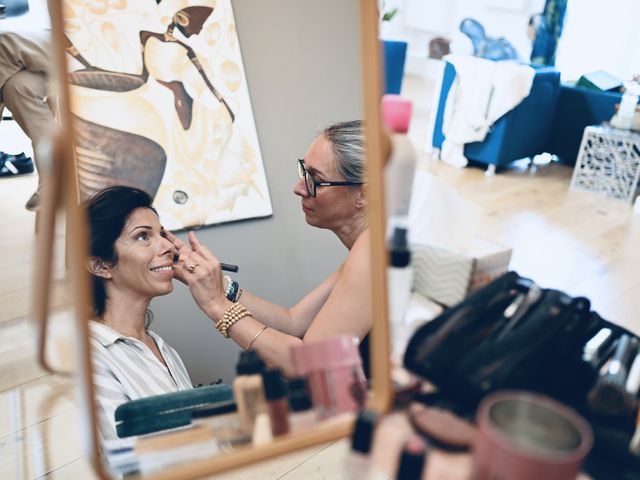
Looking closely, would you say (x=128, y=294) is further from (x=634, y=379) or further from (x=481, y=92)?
(x=481, y=92)

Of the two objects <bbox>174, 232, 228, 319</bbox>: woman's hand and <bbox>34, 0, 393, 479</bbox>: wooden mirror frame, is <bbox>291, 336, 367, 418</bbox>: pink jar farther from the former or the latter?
<bbox>174, 232, 228, 319</bbox>: woman's hand

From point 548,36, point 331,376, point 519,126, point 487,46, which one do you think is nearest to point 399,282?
point 331,376

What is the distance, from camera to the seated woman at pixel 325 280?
2.35 ft

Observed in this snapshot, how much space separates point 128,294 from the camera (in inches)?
32.1

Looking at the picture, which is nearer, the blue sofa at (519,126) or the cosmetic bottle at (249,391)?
the cosmetic bottle at (249,391)

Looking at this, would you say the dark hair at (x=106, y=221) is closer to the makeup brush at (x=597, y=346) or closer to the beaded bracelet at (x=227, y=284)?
the beaded bracelet at (x=227, y=284)

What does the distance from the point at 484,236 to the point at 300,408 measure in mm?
1382

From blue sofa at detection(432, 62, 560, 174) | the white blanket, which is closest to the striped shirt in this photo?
the white blanket

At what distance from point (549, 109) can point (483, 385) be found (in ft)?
11.2

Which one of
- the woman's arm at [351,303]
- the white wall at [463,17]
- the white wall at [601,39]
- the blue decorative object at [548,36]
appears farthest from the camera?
the white wall at [463,17]

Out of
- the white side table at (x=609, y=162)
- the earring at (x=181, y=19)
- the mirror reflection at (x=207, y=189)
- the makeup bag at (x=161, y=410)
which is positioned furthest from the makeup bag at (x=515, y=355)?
the white side table at (x=609, y=162)

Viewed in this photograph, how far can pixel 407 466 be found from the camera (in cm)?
43

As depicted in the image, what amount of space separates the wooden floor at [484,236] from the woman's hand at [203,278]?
0.21 metres

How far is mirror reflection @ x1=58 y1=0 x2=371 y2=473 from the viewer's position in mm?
729
